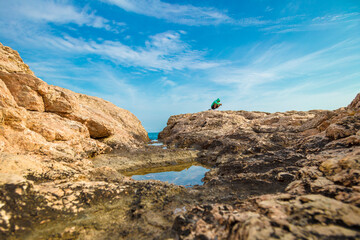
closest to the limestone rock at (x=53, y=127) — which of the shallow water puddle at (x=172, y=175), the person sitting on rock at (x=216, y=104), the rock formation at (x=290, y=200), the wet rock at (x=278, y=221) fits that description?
the shallow water puddle at (x=172, y=175)

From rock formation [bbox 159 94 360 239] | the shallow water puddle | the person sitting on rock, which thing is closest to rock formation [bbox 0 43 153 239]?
the shallow water puddle

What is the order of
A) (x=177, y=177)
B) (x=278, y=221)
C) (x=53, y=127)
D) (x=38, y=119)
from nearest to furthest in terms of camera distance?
(x=278, y=221) < (x=177, y=177) < (x=38, y=119) < (x=53, y=127)

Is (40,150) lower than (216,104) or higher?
lower

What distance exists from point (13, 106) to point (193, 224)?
974 centimetres

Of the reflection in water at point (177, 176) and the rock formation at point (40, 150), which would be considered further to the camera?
the reflection in water at point (177, 176)

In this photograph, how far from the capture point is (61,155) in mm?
7527

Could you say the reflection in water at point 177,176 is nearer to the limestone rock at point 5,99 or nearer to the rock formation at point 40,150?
the rock formation at point 40,150

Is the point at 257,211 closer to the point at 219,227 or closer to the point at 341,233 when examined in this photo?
the point at 219,227

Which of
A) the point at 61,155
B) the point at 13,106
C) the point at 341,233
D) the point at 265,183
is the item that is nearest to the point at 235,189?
the point at 265,183

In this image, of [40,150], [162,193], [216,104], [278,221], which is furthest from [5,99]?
[216,104]

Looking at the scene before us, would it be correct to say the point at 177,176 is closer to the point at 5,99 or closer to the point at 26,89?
the point at 5,99

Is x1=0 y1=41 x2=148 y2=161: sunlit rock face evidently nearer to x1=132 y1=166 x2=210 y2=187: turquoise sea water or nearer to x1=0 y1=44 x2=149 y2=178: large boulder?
x1=0 y1=44 x2=149 y2=178: large boulder

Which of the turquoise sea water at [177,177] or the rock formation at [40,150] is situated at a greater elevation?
the rock formation at [40,150]

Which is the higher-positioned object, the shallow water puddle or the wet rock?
the wet rock
